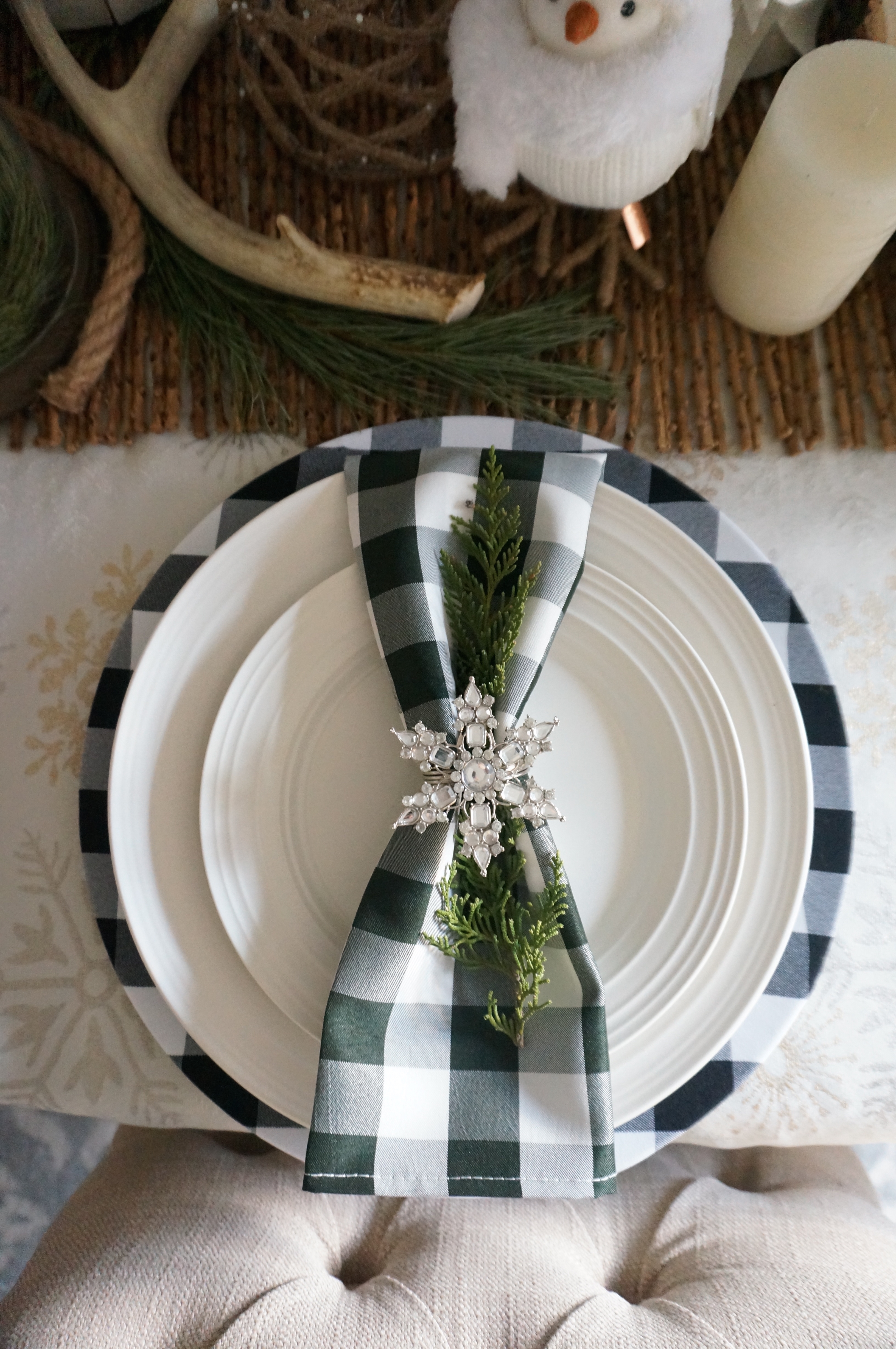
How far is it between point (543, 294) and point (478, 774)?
408mm

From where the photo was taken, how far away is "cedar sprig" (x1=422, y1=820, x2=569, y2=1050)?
1.47ft

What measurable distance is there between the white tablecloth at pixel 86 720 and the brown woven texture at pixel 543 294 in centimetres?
3

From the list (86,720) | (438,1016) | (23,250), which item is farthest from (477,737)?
(23,250)

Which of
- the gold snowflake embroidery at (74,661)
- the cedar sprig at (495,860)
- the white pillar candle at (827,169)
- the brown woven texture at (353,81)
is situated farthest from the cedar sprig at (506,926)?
the brown woven texture at (353,81)

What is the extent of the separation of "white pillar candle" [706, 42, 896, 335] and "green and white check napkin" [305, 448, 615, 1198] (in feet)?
0.79

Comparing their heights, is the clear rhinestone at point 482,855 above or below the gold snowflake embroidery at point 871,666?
below

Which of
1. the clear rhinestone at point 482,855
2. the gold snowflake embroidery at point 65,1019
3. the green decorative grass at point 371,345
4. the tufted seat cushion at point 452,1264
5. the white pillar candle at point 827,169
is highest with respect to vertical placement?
the white pillar candle at point 827,169

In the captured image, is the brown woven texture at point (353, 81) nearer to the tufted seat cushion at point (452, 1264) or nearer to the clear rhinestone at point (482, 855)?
the clear rhinestone at point (482, 855)

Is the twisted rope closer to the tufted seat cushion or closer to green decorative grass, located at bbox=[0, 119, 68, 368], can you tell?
green decorative grass, located at bbox=[0, 119, 68, 368]

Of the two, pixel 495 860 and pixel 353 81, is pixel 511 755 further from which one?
pixel 353 81

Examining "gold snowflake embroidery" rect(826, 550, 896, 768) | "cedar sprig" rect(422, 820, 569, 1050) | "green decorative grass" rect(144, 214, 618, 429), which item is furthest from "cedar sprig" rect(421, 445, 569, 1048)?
"gold snowflake embroidery" rect(826, 550, 896, 768)

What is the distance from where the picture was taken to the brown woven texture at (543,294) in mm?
629

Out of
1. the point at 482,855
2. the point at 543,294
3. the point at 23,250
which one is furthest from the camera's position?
the point at 543,294

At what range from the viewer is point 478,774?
435mm
